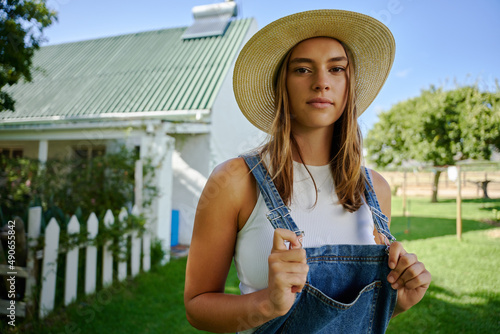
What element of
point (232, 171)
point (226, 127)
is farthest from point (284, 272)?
point (226, 127)

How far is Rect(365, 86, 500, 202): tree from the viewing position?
4039mm

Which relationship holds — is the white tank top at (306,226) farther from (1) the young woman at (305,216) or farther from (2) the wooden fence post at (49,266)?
(2) the wooden fence post at (49,266)

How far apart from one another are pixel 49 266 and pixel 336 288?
3.13 meters

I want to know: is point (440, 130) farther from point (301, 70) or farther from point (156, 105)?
point (301, 70)

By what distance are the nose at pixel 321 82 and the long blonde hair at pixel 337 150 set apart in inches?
5.2

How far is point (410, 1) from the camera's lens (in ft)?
7.70

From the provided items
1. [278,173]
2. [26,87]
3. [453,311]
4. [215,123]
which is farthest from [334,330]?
[26,87]

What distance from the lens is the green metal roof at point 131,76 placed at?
7145mm

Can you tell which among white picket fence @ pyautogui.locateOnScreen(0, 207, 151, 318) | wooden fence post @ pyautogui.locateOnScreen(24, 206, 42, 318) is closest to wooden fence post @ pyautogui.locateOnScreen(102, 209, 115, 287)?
white picket fence @ pyautogui.locateOnScreen(0, 207, 151, 318)

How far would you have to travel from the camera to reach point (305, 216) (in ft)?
3.85

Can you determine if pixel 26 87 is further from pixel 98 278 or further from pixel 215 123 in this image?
pixel 98 278

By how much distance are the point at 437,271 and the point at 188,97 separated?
17.9ft

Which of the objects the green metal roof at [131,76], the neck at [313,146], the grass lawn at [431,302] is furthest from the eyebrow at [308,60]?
the green metal roof at [131,76]

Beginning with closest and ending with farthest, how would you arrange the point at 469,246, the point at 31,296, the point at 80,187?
the point at 31,296
the point at 469,246
the point at 80,187
